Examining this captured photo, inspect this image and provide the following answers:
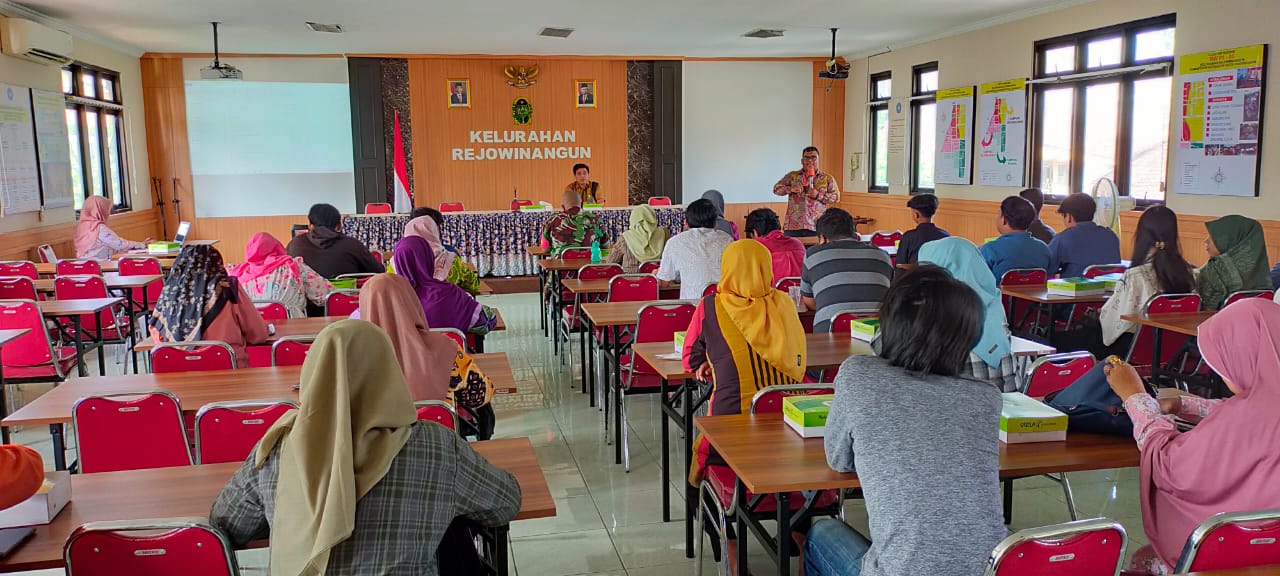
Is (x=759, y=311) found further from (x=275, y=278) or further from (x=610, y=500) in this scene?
(x=275, y=278)

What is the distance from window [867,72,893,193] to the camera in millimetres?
11664

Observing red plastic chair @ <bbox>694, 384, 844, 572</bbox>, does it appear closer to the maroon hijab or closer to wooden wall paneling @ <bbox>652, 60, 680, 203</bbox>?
the maroon hijab

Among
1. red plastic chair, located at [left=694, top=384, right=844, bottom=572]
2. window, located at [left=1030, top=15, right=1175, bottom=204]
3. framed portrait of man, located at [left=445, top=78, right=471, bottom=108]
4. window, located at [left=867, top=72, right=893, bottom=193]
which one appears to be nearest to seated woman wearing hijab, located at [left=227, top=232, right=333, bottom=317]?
red plastic chair, located at [left=694, top=384, right=844, bottom=572]

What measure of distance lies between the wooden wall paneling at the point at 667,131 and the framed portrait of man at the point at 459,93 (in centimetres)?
250

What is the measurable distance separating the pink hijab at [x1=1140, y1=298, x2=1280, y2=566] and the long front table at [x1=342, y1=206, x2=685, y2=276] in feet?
24.0

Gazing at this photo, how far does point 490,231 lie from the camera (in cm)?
941

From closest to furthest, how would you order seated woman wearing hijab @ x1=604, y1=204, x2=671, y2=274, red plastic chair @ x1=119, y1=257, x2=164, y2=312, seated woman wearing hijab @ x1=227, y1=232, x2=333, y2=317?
1. seated woman wearing hijab @ x1=227, y1=232, x2=333, y2=317
2. red plastic chair @ x1=119, y1=257, x2=164, y2=312
3. seated woman wearing hijab @ x1=604, y1=204, x2=671, y2=274

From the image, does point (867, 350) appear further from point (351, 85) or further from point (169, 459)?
point (351, 85)

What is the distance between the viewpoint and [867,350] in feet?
11.7

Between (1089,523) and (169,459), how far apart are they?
Answer: 2.68 metres

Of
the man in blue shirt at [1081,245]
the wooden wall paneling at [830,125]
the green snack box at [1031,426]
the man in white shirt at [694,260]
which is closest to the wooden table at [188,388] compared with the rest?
the green snack box at [1031,426]

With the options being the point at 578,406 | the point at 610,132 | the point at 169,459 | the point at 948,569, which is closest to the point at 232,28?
the point at 610,132

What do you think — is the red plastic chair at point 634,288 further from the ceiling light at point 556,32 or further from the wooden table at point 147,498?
the ceiling light at point 556,32

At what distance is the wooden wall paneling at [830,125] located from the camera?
1272 centimetres
